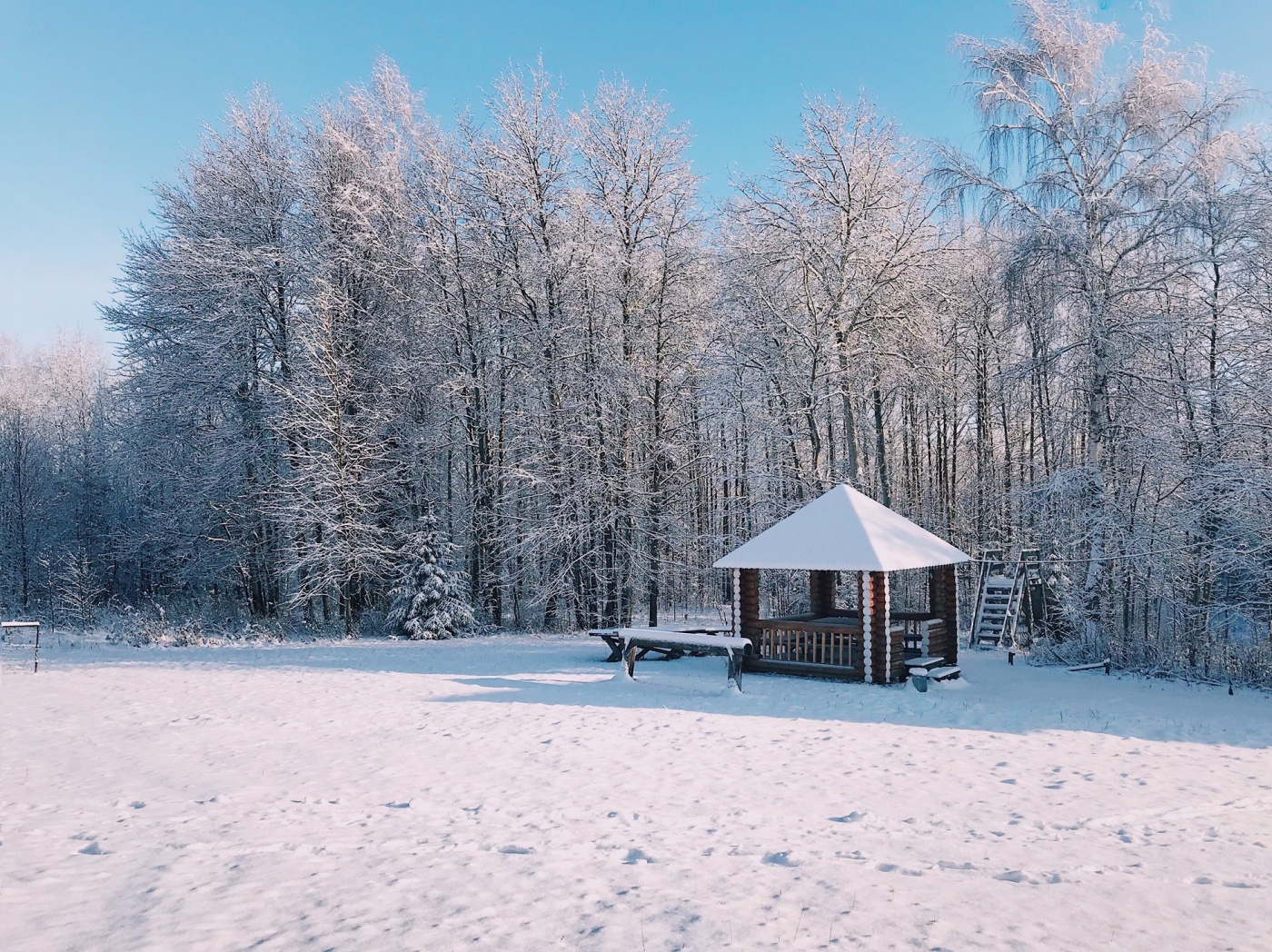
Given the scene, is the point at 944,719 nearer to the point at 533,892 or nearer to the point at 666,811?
the point at 666,811

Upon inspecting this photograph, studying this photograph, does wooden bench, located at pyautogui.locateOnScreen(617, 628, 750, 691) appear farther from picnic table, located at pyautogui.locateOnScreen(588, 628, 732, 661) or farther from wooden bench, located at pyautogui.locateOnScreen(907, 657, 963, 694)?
wooden bench, located at pyautogui.locateOnScreen(907, 657, 963, 694)

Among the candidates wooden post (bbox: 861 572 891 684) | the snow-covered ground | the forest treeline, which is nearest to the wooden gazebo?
wooden post (bbox: 861 572 891 684)

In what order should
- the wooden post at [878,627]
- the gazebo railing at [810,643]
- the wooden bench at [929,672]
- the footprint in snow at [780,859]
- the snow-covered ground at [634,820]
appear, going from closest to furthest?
1. the snow-covered ground at [634,820]
2. the footprint in snow at [780,859]
3. the wooden bench at [929,672]
4. the wooden post at [878,627]
5. the gazebo railing at [810,643]

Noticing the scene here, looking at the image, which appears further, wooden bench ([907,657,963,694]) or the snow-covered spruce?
the snow-covered spruce

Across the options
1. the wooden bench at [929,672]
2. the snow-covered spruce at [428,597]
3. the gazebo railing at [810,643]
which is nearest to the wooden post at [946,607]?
the wooden bench at [929,672]

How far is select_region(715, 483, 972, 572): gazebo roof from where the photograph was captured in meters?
12.5

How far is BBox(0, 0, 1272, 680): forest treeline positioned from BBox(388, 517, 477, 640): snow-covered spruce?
794 millimetres

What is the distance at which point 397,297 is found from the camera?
856 inches

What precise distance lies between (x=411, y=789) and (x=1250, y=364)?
14486 mm

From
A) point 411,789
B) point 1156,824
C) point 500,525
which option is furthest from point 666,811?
point 500,525

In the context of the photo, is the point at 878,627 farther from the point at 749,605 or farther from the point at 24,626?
the point at 24,626

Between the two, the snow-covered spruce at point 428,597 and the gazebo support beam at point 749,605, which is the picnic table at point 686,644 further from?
the snow-covered spruce at point 428,597

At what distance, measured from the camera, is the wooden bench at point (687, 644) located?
1216cm

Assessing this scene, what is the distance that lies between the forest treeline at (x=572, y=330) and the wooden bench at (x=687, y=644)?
6.29 m
